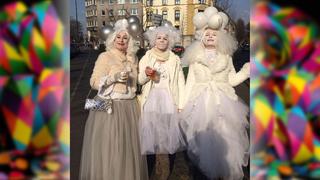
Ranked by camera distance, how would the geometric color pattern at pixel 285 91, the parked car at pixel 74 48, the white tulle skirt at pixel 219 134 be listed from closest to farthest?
1. the geometric color pattern at pixel 285 91
2. the parked car at pixel 74 48
3. the white tulle skirt at pixel 219 134

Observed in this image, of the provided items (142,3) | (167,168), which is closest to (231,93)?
(167,168)

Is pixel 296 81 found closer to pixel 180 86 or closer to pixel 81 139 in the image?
pixel 180 86

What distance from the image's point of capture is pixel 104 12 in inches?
144

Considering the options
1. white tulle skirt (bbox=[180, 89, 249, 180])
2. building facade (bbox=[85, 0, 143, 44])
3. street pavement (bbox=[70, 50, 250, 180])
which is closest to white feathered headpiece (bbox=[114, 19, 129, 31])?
building facade (bbox=[85, 0, 143, 44])

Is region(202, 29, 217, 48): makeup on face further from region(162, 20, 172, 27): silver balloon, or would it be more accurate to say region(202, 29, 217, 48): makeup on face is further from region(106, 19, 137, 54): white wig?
region(106, 19, 137, 54): white wig

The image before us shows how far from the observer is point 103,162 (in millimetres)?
3479

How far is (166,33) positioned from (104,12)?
546 millimetres

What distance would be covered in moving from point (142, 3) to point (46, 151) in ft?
7.66

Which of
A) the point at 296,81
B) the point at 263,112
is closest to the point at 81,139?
the point at 263,112

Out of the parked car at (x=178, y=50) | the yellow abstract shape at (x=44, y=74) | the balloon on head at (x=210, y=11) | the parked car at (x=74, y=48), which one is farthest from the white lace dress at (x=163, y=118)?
the yellow abstract shape at (x=44, y=74)

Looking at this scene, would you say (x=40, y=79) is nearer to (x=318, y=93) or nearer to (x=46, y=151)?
(x=46, y=151)

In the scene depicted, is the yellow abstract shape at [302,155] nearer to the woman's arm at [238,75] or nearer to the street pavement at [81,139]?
the street pavement at [81,139]

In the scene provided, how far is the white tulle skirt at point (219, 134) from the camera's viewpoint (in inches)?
136

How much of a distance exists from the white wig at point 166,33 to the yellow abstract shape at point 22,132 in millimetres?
2068
